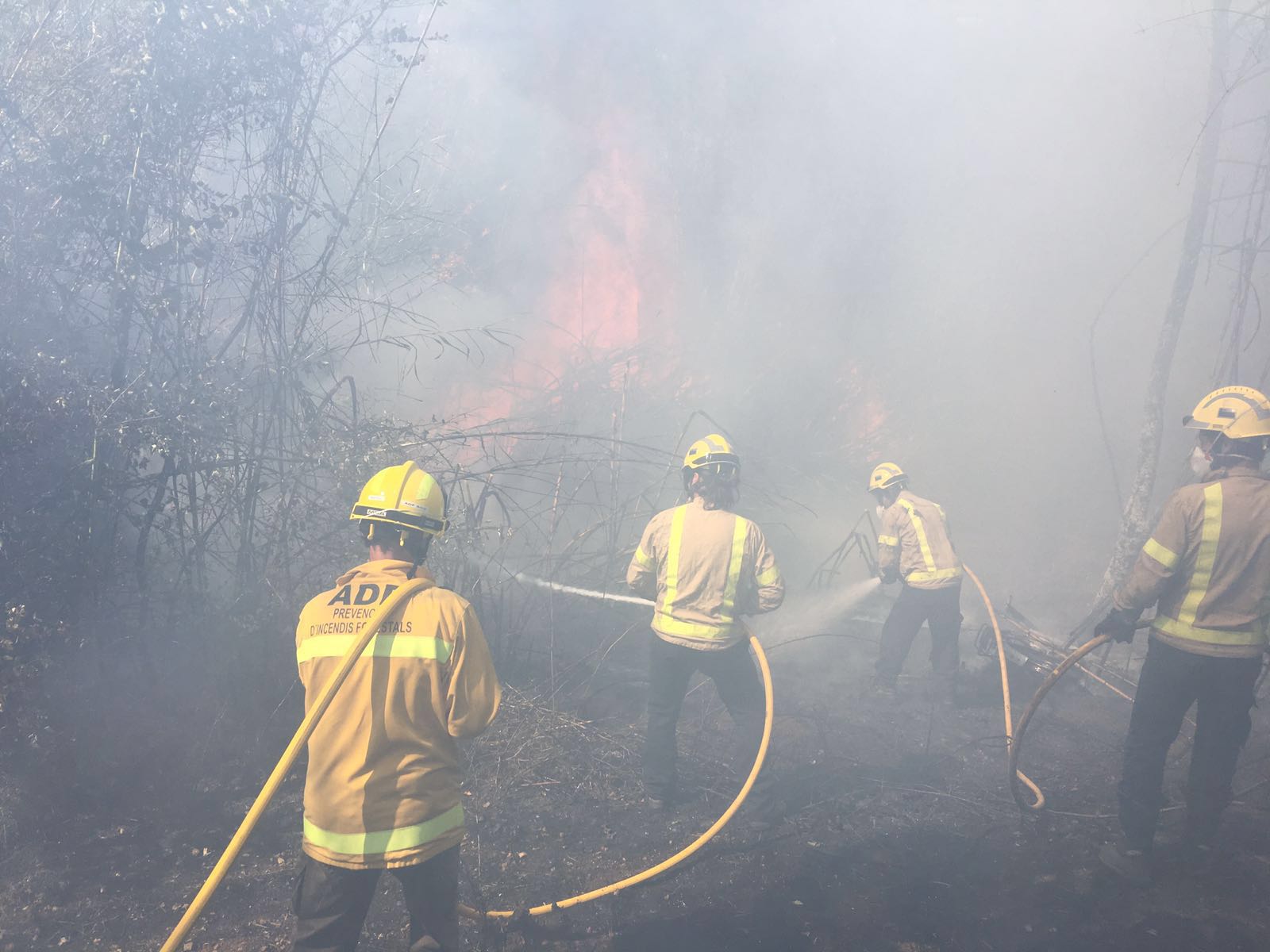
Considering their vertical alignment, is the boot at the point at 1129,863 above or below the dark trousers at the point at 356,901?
below

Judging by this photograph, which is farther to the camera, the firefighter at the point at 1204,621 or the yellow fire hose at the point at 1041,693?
the yellow fire hose at the point at 1041,693

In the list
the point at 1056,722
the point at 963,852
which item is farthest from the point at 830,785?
the point at 1056,722

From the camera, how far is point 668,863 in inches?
156

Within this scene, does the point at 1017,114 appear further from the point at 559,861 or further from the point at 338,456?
the point at 559,861

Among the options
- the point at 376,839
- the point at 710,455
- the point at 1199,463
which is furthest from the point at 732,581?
the point at 1199,463

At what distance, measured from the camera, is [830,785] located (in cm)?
519

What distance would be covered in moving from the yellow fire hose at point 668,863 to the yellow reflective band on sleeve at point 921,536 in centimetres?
296

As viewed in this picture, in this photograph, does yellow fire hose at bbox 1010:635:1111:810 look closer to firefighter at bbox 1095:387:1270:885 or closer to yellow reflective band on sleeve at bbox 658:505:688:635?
firefighter at bbox 1095:387:1270:885

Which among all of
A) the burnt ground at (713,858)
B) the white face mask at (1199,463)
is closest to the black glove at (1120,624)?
the white face mask at (1199,463)

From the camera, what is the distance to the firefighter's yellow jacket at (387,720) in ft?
8.00

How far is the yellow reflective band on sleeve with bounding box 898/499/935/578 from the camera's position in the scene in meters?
6.94

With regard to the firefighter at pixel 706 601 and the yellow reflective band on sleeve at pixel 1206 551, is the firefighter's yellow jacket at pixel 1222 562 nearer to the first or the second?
the yellow reflective band on sleeve at pixel 1206 551

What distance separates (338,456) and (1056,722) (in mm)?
6254

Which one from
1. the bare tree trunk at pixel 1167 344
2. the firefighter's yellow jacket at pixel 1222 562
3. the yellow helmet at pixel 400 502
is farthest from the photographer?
the bare tree trunk at pixel 1167 344
